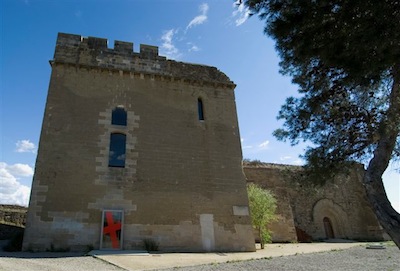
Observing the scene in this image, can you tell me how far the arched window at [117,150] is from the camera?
10.8m

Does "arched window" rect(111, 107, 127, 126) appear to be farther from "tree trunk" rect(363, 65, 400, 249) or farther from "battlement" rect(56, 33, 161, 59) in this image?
"tree trunk" rect(363, 65, 400, 249)

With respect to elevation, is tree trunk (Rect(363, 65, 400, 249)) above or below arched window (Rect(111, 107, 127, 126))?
below

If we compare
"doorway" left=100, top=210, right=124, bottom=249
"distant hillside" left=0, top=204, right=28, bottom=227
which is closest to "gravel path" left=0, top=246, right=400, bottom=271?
"doorway" left=100, top=210, right=124, bottom=249

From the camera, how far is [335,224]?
18953 millimetres

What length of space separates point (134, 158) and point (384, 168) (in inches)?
321

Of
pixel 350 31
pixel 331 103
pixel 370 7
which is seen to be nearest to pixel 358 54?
pixel 350 31

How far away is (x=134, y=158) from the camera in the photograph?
11.0m

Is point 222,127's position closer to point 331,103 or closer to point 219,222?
point 219,222

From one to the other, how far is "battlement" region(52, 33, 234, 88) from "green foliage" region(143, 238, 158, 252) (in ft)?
22.3

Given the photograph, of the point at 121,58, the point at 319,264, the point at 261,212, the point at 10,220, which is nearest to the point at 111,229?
the point at 261,212

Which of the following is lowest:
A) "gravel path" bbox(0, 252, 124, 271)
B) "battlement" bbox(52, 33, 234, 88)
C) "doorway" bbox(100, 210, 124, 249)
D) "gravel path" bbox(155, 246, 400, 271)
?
"gravel path" bbox(155, 246, 400, 271)

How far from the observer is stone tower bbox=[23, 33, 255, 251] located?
32.0 feet

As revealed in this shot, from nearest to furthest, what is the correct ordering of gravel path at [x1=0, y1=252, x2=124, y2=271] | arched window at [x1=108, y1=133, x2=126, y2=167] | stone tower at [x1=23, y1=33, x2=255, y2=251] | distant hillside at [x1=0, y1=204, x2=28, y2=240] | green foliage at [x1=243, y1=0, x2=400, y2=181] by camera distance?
green foliage at [x1=243, y1=0, x2=400, y2=181]
gravel path at [x1=0, y1=252, x2=124, y2=271]
stone tower at [x1=23, y1=33, x2=255, y2=251]
arched window at [x1=108, y1=133, x2=126, y2=167]
distant hillside at [x1=0, y1=204, x2=28, y2=240]

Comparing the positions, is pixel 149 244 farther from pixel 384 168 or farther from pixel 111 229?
pixel 384 168
